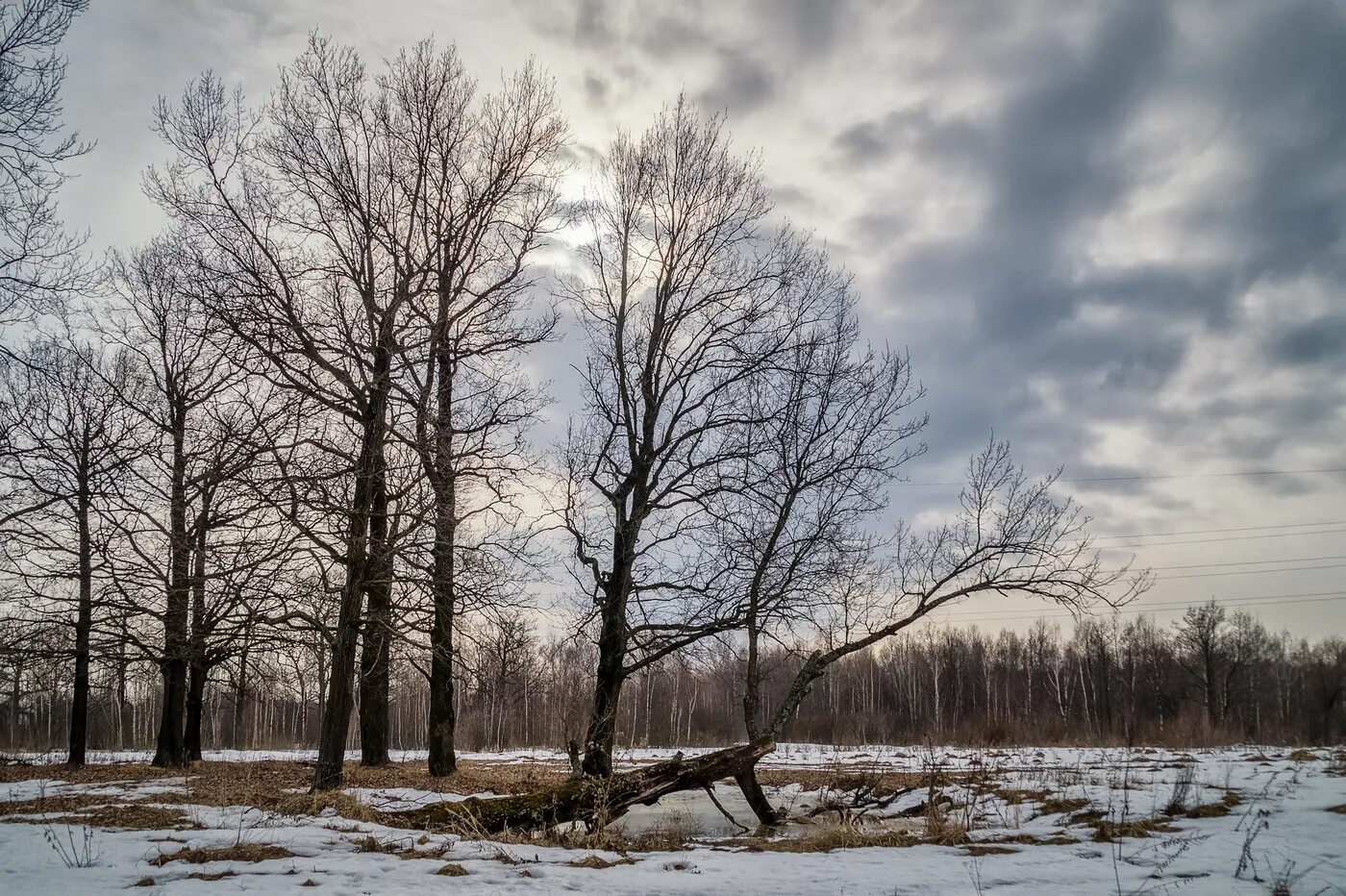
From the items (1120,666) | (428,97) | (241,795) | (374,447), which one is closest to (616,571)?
(374,447)

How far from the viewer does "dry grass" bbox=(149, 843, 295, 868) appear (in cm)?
582

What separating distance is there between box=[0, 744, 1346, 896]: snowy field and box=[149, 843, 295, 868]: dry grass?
1.0 inches

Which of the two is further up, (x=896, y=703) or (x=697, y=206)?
(x=697, y=206)

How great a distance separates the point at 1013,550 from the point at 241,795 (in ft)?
40.3

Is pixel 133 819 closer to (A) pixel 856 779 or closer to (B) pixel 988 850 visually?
A: (B) pixel 988 850

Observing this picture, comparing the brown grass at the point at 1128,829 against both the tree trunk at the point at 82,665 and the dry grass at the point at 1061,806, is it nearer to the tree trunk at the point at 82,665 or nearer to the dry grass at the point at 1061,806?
the dry grass at the point at 1061,806

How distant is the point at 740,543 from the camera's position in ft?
46.7

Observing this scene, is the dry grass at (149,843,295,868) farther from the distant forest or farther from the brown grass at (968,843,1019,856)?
the distant forest

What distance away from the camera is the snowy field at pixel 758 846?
18.2 feet

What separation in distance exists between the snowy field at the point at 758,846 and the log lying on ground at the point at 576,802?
1.27ft

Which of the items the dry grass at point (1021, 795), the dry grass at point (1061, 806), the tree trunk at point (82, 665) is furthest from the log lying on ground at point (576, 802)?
the tree trunk at point (82, 665)

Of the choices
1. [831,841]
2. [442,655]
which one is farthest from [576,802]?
[442,655]

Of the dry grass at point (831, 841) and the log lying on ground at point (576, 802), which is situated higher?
the log lying on ground at point (576, 802)

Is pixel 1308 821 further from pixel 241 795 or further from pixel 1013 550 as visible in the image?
pixel 241 795
